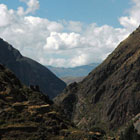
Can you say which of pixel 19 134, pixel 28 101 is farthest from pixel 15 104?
pixel 19 134

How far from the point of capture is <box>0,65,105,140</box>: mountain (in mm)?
153500

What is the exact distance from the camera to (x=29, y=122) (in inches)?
6403

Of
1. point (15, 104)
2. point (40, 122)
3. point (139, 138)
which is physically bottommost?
point (139, 138)

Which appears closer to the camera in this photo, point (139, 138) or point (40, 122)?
point (139, 138)

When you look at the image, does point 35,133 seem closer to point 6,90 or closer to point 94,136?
point 94,136

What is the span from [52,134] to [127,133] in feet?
125

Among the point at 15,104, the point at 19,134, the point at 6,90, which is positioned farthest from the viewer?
the point at 6,90

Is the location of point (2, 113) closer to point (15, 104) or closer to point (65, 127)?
point (15, 104)

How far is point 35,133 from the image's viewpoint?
508 feet

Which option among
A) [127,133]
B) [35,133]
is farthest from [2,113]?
[127,133]

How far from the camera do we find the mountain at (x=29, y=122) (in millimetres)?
153500

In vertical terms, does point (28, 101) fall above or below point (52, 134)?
above

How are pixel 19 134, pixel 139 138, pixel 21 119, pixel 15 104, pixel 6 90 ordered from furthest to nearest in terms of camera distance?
1. pixel 6 90
2. pixel 15 104
3. pixel 21 119
4. pixel 19 134
5. pixel 139 138

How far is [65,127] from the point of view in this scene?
561 feet
